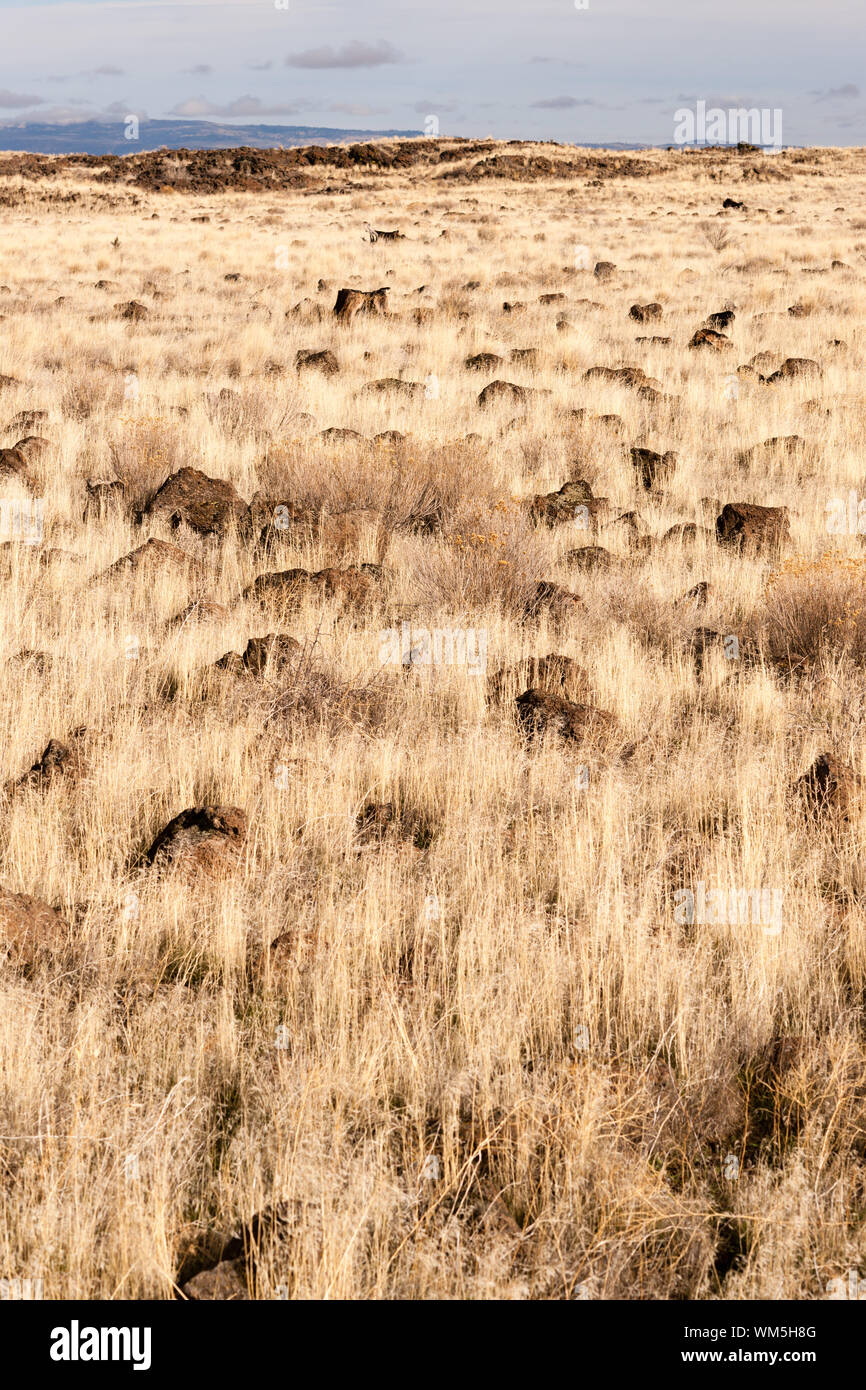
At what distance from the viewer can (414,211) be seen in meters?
36.3

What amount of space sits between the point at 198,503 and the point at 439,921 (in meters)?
5.33

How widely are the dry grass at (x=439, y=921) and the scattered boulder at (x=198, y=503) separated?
213mm

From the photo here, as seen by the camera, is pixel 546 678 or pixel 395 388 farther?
pixel 395 388

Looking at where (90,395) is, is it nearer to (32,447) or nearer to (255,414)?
(255,414)

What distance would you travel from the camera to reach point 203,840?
142 inches

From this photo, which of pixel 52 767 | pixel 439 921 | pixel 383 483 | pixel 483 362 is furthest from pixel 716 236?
pixel 439 921

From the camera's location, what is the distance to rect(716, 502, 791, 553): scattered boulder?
7.15 m

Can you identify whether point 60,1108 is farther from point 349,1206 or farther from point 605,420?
point 605,420

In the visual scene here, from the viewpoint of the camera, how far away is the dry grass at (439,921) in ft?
7.50

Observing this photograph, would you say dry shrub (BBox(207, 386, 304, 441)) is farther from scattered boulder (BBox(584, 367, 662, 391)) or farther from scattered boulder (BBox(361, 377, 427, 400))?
scattered boulder (BBox(584, 367, 662, 391))

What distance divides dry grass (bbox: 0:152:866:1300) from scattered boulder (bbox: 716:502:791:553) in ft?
0.83

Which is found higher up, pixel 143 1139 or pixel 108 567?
pixel 108 567

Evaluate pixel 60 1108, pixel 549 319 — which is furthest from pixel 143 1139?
pixel 549 319
